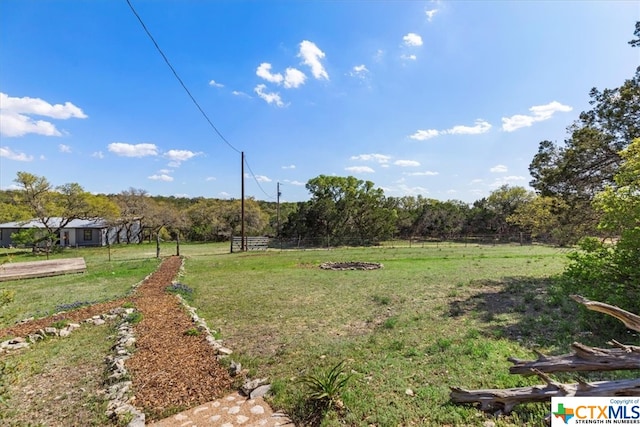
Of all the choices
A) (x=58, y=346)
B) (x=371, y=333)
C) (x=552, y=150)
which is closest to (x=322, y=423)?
(x=371, y=333)

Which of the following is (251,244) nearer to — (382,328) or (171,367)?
(382,328)

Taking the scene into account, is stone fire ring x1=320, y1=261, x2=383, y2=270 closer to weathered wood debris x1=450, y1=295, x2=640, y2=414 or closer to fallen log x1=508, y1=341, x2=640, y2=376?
weathered wood debris x1=450, y1=295, x2=640, y2=414

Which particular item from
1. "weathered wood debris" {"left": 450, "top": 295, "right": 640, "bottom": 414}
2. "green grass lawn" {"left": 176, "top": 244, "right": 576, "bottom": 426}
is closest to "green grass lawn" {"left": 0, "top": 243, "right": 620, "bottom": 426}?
"green grass lawn" {"left": 176, "top": 244, "right": 576, "bottom": 426}

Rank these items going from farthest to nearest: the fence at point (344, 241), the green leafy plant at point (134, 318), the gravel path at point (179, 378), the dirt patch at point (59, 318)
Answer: the fence at point (344, 241) < the green leafy plant at point (134, 318) < the dirt patch at point (59, 318) < the gravel path at point (179, 378)

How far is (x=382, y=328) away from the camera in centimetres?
610

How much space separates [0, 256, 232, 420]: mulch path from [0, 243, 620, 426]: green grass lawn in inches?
21.4

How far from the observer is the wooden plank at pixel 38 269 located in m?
12.6

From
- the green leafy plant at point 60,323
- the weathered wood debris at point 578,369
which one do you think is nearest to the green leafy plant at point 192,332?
the green leafy plant at point 60,323

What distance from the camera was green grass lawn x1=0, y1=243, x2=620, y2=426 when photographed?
347cm

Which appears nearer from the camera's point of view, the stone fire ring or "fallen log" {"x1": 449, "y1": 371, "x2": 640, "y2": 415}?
"fallen log" {"x1": 449, "y1": 371, "x2": 640, "y2": 415}

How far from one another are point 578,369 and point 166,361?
17.4 feet

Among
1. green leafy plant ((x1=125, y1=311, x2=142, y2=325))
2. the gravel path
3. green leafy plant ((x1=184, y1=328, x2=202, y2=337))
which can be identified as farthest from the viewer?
green leafy plant ((x1=125, y1=311, x2=142, y2=325))

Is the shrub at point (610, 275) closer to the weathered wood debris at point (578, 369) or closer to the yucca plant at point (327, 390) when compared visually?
the weathered wood debris at point (578, 369)

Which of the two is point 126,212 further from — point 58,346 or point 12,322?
point 58,346
